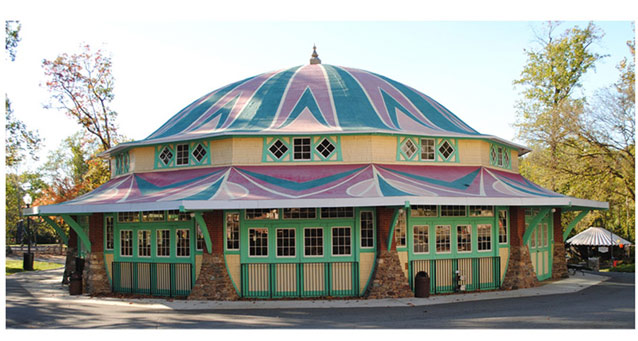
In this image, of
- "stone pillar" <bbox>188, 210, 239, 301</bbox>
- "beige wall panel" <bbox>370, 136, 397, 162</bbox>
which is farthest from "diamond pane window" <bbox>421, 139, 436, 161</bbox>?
"stone pillar" <bbox>188, 210, 239, 301</bbox>

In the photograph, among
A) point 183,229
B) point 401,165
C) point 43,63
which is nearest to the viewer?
point 183,229

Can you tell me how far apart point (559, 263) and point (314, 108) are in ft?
38.7

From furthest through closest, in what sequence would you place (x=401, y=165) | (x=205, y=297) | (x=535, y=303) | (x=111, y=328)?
(x=401, y=165), (x=205, y=297), (x=535, y=303), (x=111, y=328)

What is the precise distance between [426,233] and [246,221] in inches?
228

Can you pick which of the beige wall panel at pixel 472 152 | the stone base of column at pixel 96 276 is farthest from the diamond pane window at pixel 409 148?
the stone base of column at pixel 96 276

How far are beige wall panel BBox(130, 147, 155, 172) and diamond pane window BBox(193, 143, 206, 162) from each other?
1930mm

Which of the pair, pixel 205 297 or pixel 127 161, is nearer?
pixel 205 297

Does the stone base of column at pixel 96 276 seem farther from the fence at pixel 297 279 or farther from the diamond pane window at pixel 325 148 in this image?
the diamond pane window at pixel 325 148

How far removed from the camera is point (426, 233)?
64.9ft

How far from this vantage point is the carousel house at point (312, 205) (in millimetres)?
18500

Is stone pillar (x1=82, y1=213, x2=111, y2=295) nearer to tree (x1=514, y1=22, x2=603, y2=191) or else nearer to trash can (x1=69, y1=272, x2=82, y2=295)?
trash can (x1=69, y1=272, x2=82, y2=295)

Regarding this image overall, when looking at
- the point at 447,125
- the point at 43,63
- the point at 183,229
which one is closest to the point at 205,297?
the point at 183,229

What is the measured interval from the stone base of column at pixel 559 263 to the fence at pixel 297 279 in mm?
10136

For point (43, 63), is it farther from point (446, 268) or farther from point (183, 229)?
point (446, 268)
